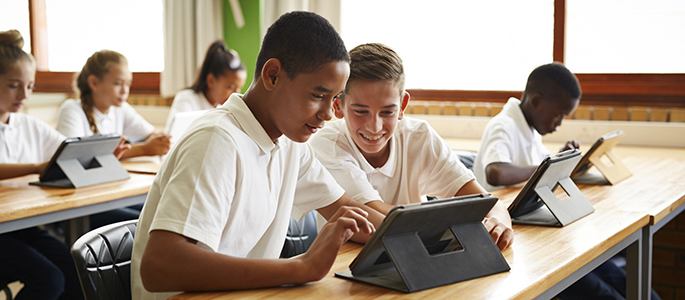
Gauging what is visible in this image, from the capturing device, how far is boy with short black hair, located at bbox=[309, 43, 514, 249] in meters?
1.44

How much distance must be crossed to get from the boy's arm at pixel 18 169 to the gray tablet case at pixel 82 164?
3.6 inches

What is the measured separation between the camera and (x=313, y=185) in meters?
1.32

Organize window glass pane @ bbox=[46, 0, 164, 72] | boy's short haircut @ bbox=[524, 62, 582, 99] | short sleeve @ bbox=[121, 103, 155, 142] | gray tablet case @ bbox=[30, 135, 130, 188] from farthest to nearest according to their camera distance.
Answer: window glass pane @ bbox=[46, 0, 164, 72] → short sleeve @ bbox=[121, 103, 155, 142] → boy's short haircut @ bbox=[524, 62, 582, 99] → gray tablet case @ bbox=[30, 135, 130, 188]

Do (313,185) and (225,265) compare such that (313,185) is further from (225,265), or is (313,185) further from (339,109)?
(225,265)

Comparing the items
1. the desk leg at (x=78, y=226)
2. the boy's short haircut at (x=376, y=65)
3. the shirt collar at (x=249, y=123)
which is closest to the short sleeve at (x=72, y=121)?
the desk leg at (x=78, y=226)

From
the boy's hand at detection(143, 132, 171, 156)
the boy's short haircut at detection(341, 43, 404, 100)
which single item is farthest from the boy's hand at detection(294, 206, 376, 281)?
the boy's hand at detection(143, 132, 171, 156)

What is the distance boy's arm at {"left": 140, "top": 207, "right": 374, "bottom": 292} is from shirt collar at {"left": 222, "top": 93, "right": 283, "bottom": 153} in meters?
0.20

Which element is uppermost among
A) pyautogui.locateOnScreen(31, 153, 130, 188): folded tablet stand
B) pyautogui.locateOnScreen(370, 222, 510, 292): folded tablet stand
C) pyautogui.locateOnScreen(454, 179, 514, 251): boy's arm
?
pyautogui.locateOnScreen(370, 222, 510, 292): folded tablet stand

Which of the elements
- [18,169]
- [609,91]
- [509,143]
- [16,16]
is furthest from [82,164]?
[16,16]

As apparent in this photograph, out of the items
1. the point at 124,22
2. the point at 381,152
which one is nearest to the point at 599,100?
the point at 381,152

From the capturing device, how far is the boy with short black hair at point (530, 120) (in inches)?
89.0

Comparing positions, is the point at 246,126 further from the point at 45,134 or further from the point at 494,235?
the point at 45,134

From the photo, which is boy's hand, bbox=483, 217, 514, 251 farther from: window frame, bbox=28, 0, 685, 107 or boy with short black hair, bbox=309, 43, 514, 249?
window frame, bbox=28, 0, 685, 107

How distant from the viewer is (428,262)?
100cm
